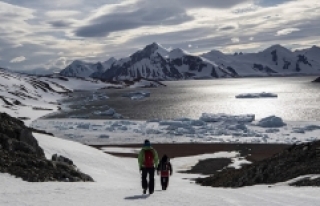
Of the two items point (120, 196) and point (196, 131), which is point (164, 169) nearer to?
point (120, 196)

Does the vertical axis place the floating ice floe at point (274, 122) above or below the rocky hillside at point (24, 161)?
below

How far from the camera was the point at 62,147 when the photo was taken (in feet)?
102

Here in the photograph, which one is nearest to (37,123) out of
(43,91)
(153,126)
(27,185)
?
(153,126)

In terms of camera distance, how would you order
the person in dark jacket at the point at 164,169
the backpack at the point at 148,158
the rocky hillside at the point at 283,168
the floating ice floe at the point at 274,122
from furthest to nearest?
the floating ice floe at the point at 274,122, the rocky hillside at the point at 283,168, the person in dark jacket at the point at 164,169, the backpack at the point at 148,158

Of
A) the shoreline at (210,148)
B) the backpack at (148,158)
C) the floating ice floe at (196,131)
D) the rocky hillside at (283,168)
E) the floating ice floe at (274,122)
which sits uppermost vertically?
the backpack at (148,158)

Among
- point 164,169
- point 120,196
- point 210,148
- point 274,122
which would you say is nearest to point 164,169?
point 164,169

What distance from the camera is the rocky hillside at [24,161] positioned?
58.6ft

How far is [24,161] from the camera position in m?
19.4

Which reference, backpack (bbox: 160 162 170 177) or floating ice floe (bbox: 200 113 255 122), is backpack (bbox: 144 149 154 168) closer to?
backpack (bbox: 160 162 170 177)

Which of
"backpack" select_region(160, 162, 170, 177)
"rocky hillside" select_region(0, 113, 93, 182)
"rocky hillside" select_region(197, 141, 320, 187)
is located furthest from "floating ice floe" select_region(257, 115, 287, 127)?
"backpack" select_region(160, 162, 170, 177)

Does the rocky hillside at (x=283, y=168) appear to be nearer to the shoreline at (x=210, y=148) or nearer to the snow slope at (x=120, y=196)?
the snow slope at (x=120, y=196)

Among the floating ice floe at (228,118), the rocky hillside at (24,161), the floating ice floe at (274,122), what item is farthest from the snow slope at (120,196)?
the floating ice floe at (228,118)

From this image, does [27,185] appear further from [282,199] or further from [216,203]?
[282,199]

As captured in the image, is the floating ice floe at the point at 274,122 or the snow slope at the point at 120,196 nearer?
the snow slope at the point at 120,196
